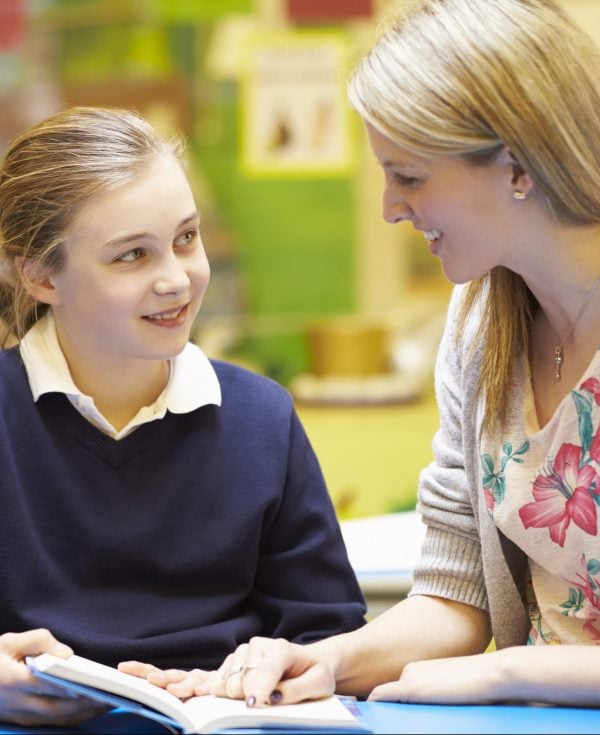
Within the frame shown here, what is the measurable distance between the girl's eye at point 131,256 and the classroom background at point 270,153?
5.69 ft

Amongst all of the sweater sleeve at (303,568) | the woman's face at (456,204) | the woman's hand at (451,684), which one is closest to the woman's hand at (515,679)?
the woman's hand at (451,684)

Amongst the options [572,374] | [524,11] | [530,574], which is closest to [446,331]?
[572,374]

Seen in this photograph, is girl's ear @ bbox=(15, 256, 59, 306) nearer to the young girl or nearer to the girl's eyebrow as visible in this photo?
the young girl

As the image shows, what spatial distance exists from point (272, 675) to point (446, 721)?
0.58ft

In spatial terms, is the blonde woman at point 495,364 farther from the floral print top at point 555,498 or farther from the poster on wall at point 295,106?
the poster on wall at point 295,106

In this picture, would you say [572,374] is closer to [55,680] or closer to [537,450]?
[537,450]

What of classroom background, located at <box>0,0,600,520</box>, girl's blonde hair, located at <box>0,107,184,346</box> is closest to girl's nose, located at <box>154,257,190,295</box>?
girl's blonde hair, located at <box>0,107,184,346</box>

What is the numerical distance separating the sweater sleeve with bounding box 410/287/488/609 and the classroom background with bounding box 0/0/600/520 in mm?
1611

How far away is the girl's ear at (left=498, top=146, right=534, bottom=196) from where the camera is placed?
129cm

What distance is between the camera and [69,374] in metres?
1.56

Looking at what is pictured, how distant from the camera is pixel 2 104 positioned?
10.8ft

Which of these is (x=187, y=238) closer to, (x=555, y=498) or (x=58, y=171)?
(x=58, y=171)

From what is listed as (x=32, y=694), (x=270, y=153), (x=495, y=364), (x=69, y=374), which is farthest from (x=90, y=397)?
(x=270, y=153)

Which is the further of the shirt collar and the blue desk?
the shirt collar
